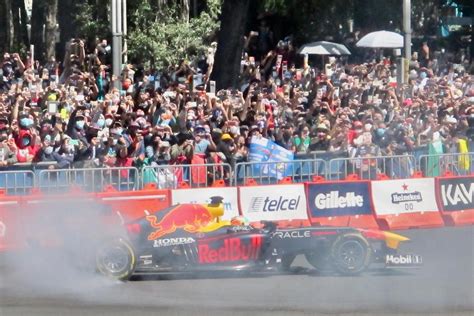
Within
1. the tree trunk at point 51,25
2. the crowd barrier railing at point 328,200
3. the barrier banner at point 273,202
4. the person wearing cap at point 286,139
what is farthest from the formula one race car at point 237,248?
the tree trunk at point 51,25

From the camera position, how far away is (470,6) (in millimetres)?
29812

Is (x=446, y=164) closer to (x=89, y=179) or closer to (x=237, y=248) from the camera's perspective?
(x=89, y=179)

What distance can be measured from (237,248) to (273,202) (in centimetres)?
419

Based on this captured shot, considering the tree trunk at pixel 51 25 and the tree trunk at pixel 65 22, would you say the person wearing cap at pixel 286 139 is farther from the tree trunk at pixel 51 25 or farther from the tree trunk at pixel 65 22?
the tree trunk at pixel 65 22

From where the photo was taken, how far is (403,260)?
11906 millimetres

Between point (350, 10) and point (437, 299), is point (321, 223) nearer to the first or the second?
point (437, 299)

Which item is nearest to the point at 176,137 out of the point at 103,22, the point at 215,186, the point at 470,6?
the point at 215,186

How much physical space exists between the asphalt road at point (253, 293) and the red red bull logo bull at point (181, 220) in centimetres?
50

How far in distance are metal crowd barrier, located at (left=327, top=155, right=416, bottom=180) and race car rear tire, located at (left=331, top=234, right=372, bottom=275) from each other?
5005 millimetres

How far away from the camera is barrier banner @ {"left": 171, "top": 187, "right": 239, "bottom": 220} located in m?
15.7

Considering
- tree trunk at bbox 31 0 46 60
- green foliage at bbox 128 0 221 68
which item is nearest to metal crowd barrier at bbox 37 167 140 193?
green foliage at bbox 128 0 221 68

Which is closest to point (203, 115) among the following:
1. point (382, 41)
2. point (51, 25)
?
point (382, 41)

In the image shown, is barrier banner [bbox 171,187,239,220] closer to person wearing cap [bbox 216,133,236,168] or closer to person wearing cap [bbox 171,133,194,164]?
person wearing cap [bbox 171,133,194,164]

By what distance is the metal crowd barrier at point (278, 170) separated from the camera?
16.5 meters
